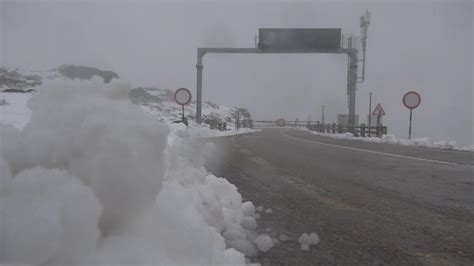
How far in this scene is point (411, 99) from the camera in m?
18.6

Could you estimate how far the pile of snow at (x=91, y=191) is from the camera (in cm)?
135

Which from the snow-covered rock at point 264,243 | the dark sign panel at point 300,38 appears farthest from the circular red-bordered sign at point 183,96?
the snow-covered rock at point 264,243

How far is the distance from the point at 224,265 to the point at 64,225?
2.56 feet

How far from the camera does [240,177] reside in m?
5.69

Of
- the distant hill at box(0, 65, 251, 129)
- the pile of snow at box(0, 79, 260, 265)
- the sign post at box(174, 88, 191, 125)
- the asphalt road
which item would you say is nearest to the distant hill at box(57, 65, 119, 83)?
the distant hill at box(0, 65, 251, 129)

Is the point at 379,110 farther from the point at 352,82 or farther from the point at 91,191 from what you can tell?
the point at 91,191

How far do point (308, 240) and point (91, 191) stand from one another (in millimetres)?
1552

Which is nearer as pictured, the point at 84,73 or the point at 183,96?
the point at 84,73

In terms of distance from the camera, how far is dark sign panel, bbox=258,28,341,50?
23.8m

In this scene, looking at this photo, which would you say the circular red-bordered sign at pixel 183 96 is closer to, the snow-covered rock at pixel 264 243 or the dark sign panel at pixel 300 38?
the dark sign panel at pixel 300 38

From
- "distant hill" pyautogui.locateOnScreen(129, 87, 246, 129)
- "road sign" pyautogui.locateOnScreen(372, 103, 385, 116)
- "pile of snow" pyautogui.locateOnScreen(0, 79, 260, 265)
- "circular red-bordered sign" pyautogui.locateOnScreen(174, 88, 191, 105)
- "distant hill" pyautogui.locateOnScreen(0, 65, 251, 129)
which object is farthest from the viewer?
"distant hill" pyautogui.locateOnScreen(129, 87, 246, 129)

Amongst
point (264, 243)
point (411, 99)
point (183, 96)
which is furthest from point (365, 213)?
point (411, 99)

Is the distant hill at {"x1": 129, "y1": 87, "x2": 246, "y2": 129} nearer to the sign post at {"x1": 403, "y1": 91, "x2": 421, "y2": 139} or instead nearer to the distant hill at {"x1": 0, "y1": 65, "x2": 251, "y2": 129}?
the distant hill at {"x1": 0, "y1": 65, "x2": 251, "y2": 129}

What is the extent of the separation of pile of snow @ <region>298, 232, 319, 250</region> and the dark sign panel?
874 inches
